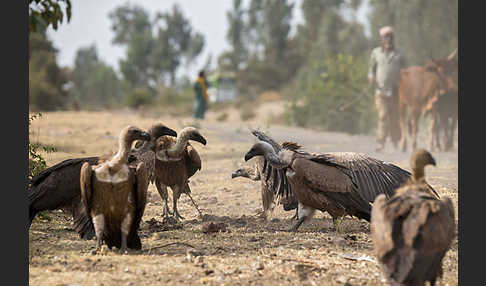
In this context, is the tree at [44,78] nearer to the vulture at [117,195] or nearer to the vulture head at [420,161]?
the vulture at [117,195]

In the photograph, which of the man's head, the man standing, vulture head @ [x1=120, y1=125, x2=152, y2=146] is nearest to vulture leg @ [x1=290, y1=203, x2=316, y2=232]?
vulture head @ [x1=120, y1=125, x2=152, y2=146]

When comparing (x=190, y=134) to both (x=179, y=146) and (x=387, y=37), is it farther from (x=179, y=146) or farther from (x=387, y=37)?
(x=387, y=37)

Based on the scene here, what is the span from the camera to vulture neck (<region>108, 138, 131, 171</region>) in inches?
191

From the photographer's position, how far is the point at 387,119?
15.1 meters

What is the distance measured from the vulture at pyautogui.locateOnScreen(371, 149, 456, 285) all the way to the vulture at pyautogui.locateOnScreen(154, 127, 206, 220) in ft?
10.5

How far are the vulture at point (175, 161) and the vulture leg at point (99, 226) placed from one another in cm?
163

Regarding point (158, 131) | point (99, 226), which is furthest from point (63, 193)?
point (158, 131)

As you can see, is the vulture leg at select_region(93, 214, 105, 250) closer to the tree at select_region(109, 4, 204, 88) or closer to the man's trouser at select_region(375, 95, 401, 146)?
the man's trouser at select_region(375, 95, 401, 146)

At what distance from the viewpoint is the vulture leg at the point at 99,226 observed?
195 inches

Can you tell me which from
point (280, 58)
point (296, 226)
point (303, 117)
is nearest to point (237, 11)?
point (280, 58)

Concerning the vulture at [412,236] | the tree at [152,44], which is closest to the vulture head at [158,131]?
the vulture at [412,236]

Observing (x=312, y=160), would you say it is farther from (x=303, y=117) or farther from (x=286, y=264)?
(x=303, y=117)

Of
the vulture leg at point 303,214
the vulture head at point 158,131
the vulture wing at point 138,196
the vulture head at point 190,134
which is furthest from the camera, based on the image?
the vulture head at point 190,134

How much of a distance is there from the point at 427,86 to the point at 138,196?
1091cm
